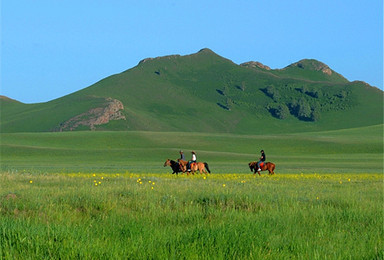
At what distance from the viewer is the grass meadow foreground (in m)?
10.5

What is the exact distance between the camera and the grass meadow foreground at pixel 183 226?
10.5 m

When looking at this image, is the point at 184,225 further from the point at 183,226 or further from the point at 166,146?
the point at 166,146

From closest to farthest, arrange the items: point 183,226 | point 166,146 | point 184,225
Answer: point 183,226
point 184,225
point 166,146

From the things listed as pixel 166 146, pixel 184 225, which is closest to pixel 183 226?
pixel 184 225

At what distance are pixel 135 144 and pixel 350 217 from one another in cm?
10882

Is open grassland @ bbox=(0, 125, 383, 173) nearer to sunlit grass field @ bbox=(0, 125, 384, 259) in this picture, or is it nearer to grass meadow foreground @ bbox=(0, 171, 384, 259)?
sunlit grass field @ bbox=(0, 125, 384, 259)

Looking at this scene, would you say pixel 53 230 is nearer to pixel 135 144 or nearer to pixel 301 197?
pixel 301 197

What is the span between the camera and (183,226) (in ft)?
45.5

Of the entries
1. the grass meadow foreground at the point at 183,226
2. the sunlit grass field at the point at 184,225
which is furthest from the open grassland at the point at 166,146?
the grass meadow foreground at the point at 183,226

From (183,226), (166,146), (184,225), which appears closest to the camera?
(183,226)

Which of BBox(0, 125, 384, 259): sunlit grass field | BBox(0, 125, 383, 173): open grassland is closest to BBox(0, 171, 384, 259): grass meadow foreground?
BBox(0, 125, 384, 259): sunlit grass field

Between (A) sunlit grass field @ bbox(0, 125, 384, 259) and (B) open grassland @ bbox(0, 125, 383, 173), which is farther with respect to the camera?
(B) open grassland @ bbox(0, 125, 383, 173)

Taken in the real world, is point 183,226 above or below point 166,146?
below

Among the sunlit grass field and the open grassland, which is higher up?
the open grassland
